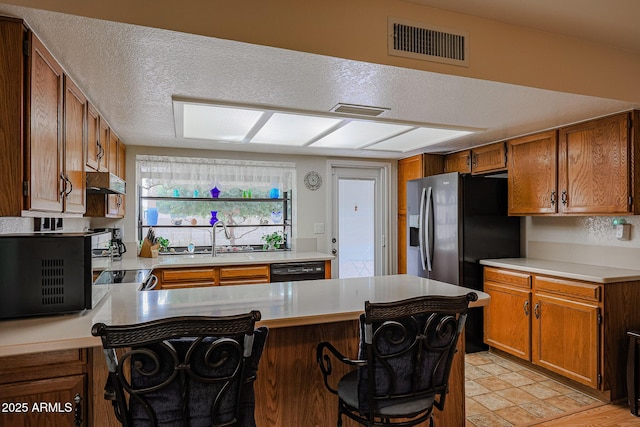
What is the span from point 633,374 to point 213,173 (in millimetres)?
4090

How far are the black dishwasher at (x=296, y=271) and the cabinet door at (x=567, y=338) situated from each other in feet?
6.64

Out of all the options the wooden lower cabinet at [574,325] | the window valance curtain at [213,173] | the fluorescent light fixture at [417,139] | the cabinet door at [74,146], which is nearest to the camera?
the cabinet door at [74,146]

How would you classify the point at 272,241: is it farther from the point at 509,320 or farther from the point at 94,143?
the point at 509,320

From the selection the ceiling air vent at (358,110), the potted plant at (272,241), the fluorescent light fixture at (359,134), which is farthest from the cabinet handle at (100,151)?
the potted plant at (272,241)

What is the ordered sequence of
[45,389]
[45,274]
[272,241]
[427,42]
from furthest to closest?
[272,241], [427,42], [45,274], [45,389]

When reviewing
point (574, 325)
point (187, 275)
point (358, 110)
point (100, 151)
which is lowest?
point (574, 325)

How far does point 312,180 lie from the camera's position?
462 cm

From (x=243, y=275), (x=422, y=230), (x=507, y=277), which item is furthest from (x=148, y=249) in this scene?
(x=507, y=277)

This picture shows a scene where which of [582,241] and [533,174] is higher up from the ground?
[533,174]

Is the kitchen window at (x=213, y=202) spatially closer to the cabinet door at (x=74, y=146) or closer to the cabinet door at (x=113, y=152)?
the cabinet door at (x=113, y=152)

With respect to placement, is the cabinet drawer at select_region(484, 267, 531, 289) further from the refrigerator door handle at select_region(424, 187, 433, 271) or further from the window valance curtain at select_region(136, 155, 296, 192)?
the window valance curtain at select_region(136, 155, 296, 192)

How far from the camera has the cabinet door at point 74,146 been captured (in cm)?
198

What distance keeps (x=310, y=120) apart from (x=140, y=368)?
2232mm

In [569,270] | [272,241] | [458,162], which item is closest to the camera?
[569,270]
